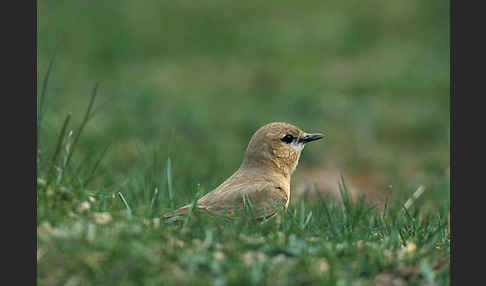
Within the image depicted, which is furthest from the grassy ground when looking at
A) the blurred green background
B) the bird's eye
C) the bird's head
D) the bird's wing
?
the bird's eye

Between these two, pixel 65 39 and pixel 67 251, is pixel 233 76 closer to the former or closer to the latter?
pixel 65 39

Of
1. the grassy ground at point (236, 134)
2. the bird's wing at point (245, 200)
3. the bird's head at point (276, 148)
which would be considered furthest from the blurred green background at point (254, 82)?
the bird's wing at point (245, 200)

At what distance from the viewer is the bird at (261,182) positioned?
17.3 ft

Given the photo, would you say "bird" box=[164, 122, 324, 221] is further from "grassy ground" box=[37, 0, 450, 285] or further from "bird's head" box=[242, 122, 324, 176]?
"grassy ground" box=[37, 0, 450, 285]

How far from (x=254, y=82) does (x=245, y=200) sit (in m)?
7.82

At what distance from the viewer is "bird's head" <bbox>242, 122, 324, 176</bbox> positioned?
6.44 metres

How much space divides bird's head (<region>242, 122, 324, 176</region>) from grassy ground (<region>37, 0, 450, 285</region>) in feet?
1.23

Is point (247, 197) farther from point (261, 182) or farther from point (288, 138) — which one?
point (288, 138)

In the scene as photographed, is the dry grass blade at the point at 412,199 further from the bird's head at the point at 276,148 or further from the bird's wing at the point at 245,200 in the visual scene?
the bird's wing at the point at 245,200

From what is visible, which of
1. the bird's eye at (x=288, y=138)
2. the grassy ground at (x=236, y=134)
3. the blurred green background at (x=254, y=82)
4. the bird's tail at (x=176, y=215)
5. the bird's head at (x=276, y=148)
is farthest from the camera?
the blurred green background at (x=254, y=82)

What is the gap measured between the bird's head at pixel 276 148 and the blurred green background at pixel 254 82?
1.36 meters

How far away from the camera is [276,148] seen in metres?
6.50

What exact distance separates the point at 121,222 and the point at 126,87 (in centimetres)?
778

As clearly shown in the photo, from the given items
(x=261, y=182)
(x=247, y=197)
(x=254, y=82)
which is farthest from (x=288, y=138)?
(x=254, y=82)
